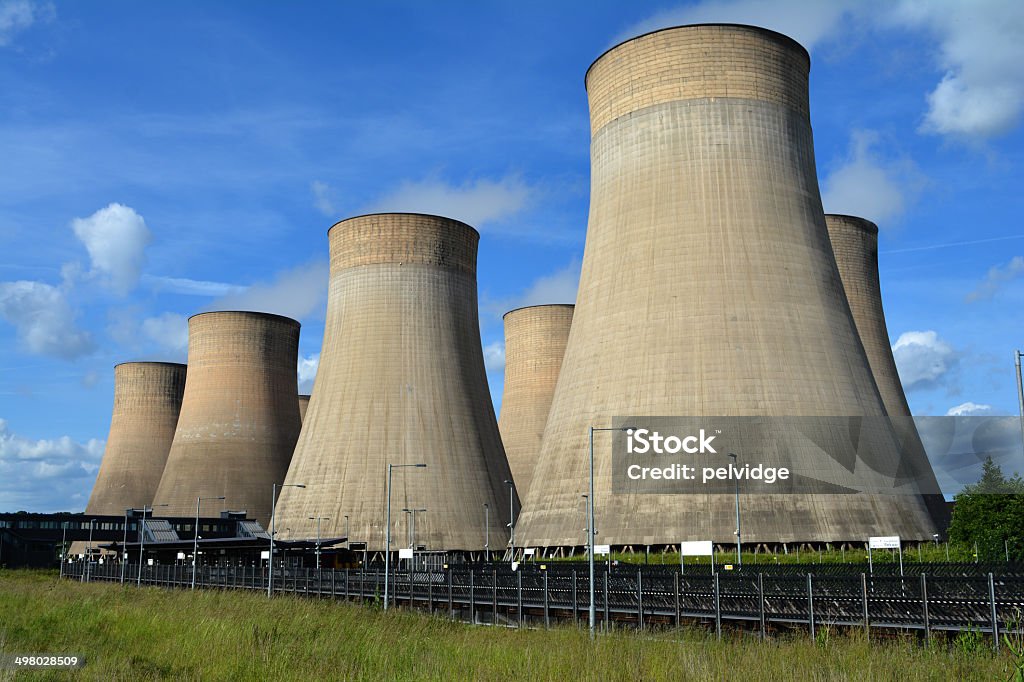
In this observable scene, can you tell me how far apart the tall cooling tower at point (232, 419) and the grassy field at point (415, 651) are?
37.1 metres

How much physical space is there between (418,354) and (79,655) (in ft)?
106

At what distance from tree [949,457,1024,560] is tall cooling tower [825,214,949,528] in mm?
5202

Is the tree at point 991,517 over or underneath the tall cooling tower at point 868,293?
underneath

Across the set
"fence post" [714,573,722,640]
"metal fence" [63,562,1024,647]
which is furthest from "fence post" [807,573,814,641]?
"fence post" [714,573,722,640]

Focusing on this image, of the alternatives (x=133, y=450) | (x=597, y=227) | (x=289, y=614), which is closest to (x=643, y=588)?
(x=289, y=614)

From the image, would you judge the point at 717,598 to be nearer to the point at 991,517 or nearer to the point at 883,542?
the point at 883,542

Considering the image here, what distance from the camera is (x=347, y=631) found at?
18.3m

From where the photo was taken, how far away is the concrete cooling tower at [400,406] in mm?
46125

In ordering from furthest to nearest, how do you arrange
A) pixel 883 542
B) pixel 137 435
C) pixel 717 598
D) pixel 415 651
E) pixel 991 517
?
pixel 137 435, pixel 991 517, pixel 883 542, pixel 717 598, pixel 415 651

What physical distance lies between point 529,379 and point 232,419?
1831cm

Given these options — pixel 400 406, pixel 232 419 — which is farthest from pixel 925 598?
pixel 232 419

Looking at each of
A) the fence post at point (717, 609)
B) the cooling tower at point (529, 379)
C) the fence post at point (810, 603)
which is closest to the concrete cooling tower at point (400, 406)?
the cooling tower at point (529, 379)

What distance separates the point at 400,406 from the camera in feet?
152

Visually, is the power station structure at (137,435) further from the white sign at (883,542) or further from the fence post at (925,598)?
the fence post at (925,598)
